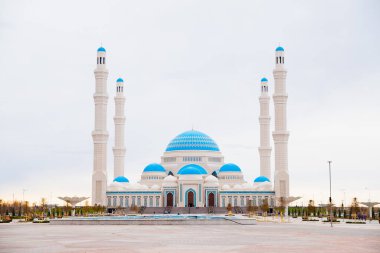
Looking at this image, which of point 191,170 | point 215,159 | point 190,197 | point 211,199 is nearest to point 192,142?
point 215,159

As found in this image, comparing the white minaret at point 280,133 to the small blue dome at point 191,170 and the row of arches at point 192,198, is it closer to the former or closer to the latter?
the row of arches at point 192,198

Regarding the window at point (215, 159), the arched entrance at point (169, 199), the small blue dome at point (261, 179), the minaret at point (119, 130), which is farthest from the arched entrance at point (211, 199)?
the minaret at point (119, 130)

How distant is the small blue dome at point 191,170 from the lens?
89.5 m

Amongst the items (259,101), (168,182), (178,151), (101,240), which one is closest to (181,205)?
(168,182)

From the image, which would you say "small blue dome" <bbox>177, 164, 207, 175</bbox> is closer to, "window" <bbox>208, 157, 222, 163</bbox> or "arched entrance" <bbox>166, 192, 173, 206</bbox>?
"arched entrance" <bbox>166, 192, 173, 206</bbox>

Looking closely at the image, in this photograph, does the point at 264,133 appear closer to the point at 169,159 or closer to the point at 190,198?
the point at 190,198

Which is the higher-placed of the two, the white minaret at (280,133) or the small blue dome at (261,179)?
the white minaret at (280,133)

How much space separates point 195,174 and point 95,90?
20.5 meters

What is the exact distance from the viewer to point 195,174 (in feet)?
292

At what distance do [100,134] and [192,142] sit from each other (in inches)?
868

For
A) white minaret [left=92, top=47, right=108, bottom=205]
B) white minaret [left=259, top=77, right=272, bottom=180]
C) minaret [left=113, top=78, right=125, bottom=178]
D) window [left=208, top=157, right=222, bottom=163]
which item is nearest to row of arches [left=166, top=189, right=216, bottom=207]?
white minaret [left=259, top=77, right=272, bottom=180]

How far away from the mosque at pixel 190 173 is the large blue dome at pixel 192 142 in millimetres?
221

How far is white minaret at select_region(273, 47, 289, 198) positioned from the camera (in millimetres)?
81750

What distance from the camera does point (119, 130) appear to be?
9194cm
